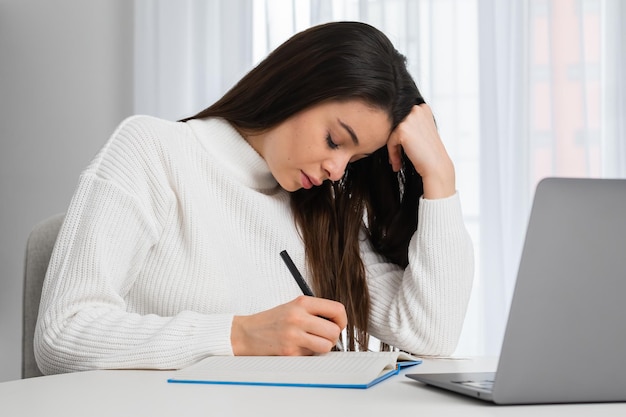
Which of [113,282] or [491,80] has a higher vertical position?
[491,80]

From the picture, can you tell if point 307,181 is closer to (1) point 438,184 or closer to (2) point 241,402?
(1) point 438,184

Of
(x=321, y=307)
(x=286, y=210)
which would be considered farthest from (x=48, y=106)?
(x=321, y=307)

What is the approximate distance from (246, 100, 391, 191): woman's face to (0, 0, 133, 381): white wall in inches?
67.9

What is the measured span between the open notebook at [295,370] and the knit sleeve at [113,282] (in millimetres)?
78

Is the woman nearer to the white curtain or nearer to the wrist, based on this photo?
the wrist

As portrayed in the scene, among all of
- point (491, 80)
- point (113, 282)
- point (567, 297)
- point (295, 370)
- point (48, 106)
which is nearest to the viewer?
point (567, 297)

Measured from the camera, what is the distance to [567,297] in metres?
0.60

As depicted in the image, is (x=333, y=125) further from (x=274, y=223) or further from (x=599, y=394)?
(x=599, y=394)

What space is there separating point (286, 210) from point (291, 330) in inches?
21.6

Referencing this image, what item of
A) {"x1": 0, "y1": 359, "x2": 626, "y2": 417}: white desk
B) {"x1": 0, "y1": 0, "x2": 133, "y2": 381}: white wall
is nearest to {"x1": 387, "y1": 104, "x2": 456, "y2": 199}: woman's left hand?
{"x1": 0, "y1": 359, "x2": 626, "y2": 417}: white desk

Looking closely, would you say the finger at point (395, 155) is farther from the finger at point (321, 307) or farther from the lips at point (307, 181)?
the finger at point (321, 307)

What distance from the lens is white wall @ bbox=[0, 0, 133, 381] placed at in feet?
9.66

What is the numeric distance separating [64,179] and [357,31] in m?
1.92

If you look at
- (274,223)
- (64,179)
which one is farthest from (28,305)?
(64,179)
